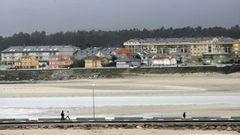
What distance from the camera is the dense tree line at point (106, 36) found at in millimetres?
147375

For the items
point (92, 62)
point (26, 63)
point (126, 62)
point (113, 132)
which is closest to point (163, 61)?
point (126, 62)

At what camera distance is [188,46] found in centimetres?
10756

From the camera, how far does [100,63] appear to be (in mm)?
89688

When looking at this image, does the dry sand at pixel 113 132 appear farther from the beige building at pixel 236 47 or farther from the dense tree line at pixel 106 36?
the dense tree line at pixel 106 36

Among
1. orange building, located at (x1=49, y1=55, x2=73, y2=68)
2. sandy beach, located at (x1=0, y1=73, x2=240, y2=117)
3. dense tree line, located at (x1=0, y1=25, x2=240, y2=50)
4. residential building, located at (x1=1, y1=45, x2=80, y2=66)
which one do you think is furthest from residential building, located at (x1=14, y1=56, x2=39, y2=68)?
dense tree line, located at (x1=0, y1=25, x2=240, y2=50)

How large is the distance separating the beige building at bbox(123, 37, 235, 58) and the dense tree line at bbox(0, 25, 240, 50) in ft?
107

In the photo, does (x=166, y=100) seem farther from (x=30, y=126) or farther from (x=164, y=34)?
(x=164, y=34)

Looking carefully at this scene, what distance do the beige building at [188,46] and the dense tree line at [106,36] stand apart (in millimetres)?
32707

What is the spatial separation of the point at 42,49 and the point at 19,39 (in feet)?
159

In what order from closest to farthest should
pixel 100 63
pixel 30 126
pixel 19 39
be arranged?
pixel 30 126, pixel 100 63, pixel 19 39

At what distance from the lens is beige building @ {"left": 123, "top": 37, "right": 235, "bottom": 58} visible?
105m

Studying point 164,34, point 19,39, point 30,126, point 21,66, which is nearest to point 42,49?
point 21,66

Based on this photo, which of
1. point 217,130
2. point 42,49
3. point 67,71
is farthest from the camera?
point 42,49

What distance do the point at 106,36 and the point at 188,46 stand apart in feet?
166
